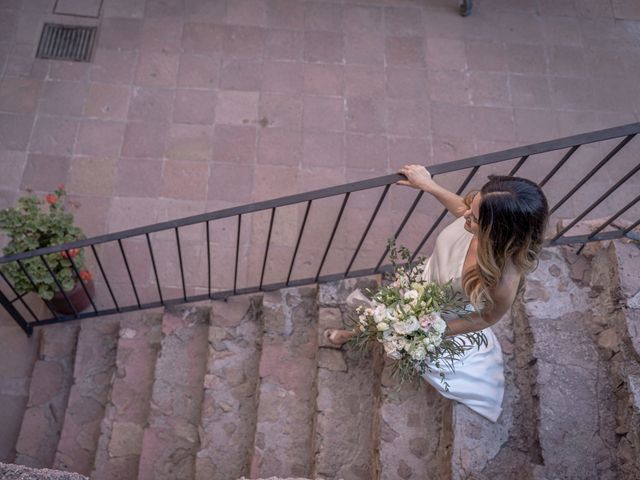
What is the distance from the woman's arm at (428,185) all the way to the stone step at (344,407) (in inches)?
40.6

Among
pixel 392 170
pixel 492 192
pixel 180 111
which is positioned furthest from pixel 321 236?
pixel 492 192

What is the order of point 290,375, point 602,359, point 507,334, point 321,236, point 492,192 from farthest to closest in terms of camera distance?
point 321,236 → point 290,375 → point 507,334 → point 602,359 → point 492,192

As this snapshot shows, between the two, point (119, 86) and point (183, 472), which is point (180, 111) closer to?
point (119, 86)

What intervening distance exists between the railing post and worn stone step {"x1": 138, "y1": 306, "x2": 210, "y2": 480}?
0.92 metres

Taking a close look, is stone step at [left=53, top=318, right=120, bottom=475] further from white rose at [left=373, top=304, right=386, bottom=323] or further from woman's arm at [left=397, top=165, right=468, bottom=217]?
woman's arm at [left=397, top=165, right=468, bottom=217]

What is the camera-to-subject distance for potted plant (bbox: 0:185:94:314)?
3.33 meters

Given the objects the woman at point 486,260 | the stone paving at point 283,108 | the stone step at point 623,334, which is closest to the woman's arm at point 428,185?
the woman at point 486,260

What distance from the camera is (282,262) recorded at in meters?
4.22

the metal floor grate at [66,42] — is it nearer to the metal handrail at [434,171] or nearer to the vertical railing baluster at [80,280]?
the vertical railing baluster at [80,280]

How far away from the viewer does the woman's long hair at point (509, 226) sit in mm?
2105

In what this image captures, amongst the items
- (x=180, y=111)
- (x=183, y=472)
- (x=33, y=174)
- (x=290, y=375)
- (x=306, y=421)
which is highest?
(x=180, y=111)

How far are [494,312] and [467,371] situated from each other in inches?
23.2

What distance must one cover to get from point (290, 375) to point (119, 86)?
2.79 m

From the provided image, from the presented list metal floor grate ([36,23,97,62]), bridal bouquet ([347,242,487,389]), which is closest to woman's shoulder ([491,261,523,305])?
bridal bouquet ([347,242,487,389])
